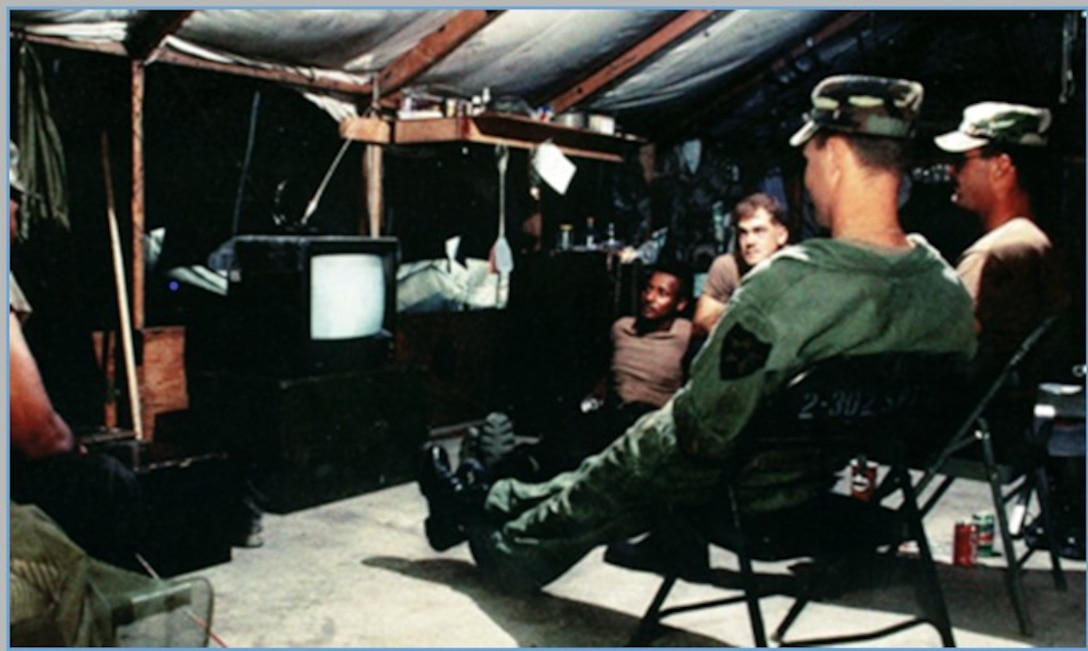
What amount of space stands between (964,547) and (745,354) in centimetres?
194

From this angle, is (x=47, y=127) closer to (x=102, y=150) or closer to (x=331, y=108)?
(x=102, y=150)

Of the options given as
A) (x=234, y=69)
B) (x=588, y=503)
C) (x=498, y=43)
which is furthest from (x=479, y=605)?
(x=498, y=43)

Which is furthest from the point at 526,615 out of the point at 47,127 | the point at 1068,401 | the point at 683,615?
the point at 47,127

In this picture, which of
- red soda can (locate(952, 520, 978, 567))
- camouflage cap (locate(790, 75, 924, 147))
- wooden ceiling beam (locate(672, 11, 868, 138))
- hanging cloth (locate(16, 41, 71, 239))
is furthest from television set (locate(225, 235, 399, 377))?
wooden ceiling beam (locate(672, 11, 868, 138))

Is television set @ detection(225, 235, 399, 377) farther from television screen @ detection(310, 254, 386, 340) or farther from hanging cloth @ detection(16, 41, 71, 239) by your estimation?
hanging cloth @ detection(16, 41, 71, 239)

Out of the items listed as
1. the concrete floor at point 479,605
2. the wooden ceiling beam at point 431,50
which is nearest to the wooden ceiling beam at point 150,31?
the wooden ceiling beam at point 431,50

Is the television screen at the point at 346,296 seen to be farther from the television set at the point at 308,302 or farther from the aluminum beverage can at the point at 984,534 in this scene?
the aluminum beverage can at the point at 984,534

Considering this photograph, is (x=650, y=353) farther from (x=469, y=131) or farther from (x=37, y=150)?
(x=37, y=150)

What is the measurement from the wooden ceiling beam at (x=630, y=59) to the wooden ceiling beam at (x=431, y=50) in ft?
4.04

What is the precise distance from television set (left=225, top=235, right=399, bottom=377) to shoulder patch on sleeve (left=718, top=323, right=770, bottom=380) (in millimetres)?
2377

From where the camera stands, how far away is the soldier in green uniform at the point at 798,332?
2463 millimetres

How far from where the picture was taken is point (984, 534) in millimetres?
3889

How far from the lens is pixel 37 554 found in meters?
2.13

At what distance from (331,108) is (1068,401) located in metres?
3.85
